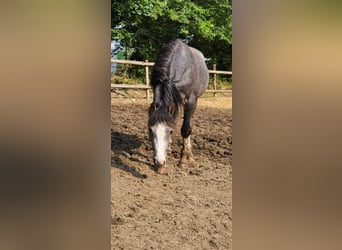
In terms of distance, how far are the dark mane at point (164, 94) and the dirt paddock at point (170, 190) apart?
14.0 inches

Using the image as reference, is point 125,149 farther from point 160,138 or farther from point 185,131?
point 160,138

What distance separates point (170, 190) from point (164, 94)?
510 millimetres

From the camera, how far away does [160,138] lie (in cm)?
188

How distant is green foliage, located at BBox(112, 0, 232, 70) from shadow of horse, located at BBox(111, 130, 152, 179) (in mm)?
648

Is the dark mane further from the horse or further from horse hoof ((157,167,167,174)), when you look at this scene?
horse hoof ((157,167,167,174))

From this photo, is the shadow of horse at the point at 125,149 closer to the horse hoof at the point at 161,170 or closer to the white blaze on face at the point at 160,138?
the horse hoof at the point at 161,170

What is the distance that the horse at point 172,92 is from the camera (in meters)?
1.89

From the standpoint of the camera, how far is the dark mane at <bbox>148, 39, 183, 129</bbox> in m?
1.90

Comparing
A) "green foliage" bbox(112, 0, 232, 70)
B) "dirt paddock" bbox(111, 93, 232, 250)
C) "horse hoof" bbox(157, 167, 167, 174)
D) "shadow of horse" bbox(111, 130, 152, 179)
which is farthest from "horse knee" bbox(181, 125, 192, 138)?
"green foliage" bbox(112, 0, 232, 70)

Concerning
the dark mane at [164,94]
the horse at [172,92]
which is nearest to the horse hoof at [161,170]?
the horse at [172,92]

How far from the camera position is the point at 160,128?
188cm

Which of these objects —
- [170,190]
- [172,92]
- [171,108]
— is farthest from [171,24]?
[170,190]
